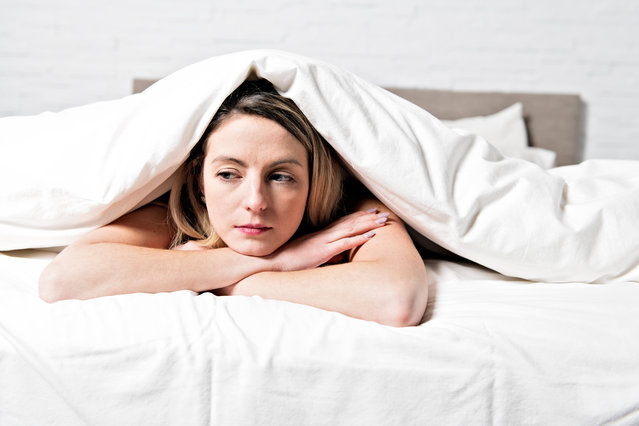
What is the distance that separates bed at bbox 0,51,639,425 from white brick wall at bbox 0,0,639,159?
1.36m

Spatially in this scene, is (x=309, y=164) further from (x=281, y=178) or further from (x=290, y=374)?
(x=290, y=374)

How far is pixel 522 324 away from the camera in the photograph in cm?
97

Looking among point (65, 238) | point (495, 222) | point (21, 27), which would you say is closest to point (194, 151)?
point (65, 238)

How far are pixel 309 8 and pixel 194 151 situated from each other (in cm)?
161

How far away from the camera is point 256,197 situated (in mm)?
1105

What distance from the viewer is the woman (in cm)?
104

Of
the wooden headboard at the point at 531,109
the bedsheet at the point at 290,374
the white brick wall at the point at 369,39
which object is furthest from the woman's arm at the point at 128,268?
Result: the white brick wall at the point at 369,39

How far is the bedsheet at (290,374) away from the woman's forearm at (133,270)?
0.11 m

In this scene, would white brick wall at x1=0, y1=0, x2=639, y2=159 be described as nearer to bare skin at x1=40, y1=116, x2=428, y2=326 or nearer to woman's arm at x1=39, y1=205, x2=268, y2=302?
bare skin at x1=40, y1=116, x2=428, y2=326

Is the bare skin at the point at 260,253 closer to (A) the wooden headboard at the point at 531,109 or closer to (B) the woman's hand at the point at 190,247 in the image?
(B) the woman's hand at the point at 190,247

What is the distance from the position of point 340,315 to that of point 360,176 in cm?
38

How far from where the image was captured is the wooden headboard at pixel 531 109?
2564 millimetres

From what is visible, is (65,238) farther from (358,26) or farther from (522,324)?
(358,26)

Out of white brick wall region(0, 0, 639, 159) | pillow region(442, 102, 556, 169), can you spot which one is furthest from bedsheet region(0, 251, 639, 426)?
white brick wall region(0, 0, 639, 159)
